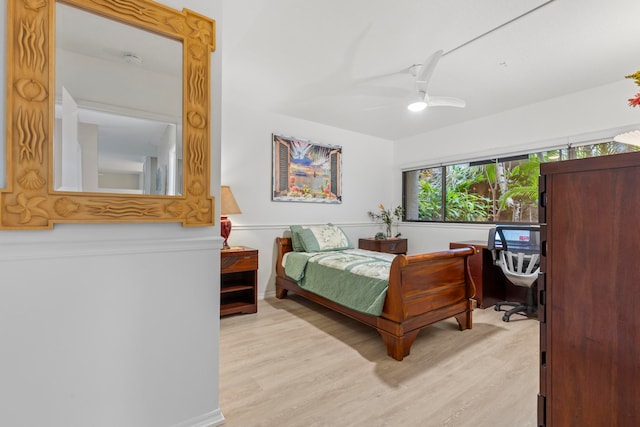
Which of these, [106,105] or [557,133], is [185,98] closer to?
[106,105]

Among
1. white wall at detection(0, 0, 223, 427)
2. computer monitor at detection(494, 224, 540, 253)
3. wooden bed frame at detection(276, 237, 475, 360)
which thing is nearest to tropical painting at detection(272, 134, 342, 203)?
wooden bed frame at detection(276, 237, 475, 360)

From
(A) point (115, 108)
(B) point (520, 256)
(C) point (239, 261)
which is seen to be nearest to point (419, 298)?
(B) point (520, 256)

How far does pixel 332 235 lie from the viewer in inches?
159

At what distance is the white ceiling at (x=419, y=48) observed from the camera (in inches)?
75.9

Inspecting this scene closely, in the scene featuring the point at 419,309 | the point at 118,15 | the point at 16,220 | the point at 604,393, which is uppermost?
the point at 118,15

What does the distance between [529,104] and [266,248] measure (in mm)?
3693

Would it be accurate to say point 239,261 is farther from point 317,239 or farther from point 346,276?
point 346,276

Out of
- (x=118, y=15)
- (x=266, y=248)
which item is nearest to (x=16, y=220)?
(x=118, y=15)

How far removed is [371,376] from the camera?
1987 mm

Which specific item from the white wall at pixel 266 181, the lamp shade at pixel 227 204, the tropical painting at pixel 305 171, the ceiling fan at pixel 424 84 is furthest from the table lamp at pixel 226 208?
the ceiling fan at pixel 424 84

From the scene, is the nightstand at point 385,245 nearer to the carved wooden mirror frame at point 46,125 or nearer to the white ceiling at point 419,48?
the white ceiling at point 419,48

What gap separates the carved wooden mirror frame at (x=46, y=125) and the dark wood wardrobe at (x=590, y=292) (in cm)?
147

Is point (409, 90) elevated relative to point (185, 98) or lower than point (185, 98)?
elevated

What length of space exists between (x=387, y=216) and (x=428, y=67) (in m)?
3.00
